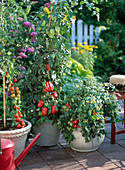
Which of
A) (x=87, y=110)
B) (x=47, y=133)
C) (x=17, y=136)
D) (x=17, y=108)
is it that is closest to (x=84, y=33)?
(x=47, y=133)

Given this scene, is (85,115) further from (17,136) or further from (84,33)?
(84,33)

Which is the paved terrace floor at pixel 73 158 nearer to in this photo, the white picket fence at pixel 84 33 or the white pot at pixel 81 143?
the white pot at pixel 81 143

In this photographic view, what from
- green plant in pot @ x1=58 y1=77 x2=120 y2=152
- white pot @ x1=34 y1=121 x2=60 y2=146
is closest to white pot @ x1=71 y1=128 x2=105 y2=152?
green plant in pot @ x1=58 y1=77 x2=120 y2=152

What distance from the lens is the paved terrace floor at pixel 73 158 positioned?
2705 millimetres

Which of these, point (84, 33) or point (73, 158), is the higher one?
point (84, 33)

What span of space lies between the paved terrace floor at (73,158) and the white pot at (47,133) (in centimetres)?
6

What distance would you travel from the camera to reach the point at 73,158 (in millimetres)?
2875

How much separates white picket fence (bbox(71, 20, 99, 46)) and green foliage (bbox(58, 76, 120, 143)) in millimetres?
4142

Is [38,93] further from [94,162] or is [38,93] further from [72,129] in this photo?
[94,162]

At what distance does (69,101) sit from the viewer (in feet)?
9.86

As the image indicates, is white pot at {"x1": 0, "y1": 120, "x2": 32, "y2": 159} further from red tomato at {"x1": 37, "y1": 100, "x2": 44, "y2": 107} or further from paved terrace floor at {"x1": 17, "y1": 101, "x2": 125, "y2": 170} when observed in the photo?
red tomato at {"x1": 37, "y1": 100, "x2": 44, "y2": 107}

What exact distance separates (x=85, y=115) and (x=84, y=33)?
4568 mm

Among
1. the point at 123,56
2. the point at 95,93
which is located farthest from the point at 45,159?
the point at 123,56

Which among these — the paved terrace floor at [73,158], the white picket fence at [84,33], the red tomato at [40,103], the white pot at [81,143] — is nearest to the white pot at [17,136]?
the paved terrace floor at [73,158]
